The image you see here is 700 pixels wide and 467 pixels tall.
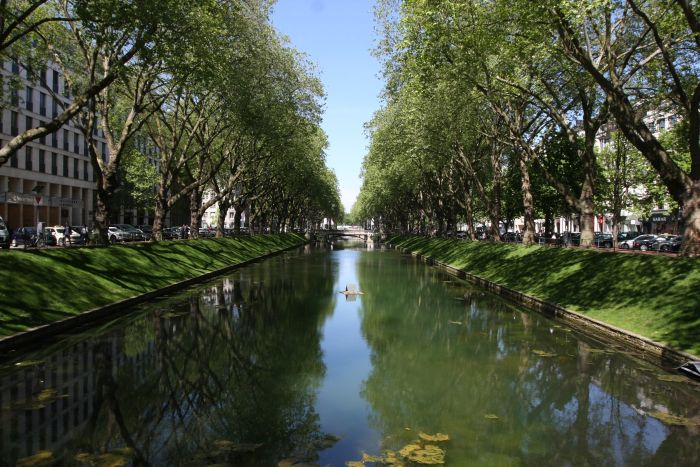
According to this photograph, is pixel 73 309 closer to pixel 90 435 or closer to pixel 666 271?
pixel 90 435

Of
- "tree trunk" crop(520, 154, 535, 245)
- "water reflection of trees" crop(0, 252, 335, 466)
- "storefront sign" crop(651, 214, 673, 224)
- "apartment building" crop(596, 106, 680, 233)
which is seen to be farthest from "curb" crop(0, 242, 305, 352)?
"storefront sign" crop(651, 214, 673, 224)

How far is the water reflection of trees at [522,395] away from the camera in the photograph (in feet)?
20.8

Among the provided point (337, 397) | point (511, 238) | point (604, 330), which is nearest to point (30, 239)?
point (337, 397)

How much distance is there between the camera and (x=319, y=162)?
64062 mm

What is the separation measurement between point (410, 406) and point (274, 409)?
6.65 feet

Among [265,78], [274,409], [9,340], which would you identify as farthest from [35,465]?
[265,78]

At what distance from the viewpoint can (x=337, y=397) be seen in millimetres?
8320

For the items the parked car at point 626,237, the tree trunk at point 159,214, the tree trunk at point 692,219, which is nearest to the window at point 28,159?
the tree trunk at point 159,214

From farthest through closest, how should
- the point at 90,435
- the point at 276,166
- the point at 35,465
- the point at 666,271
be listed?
the point at 276,166 < the point at 666,271 < the point at 90,435 < the point at 35,465

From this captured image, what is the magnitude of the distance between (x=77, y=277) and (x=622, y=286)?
16949mm

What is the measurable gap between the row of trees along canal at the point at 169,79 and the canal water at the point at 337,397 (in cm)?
844

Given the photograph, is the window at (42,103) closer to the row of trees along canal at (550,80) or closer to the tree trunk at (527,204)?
the row of trees along canal at (550,80)

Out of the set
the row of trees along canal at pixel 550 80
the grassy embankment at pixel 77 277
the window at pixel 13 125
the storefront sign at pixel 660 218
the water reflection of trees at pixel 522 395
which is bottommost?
the water reflection of trees at pixel 522 395

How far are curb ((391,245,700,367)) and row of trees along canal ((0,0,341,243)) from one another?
14.0 m
